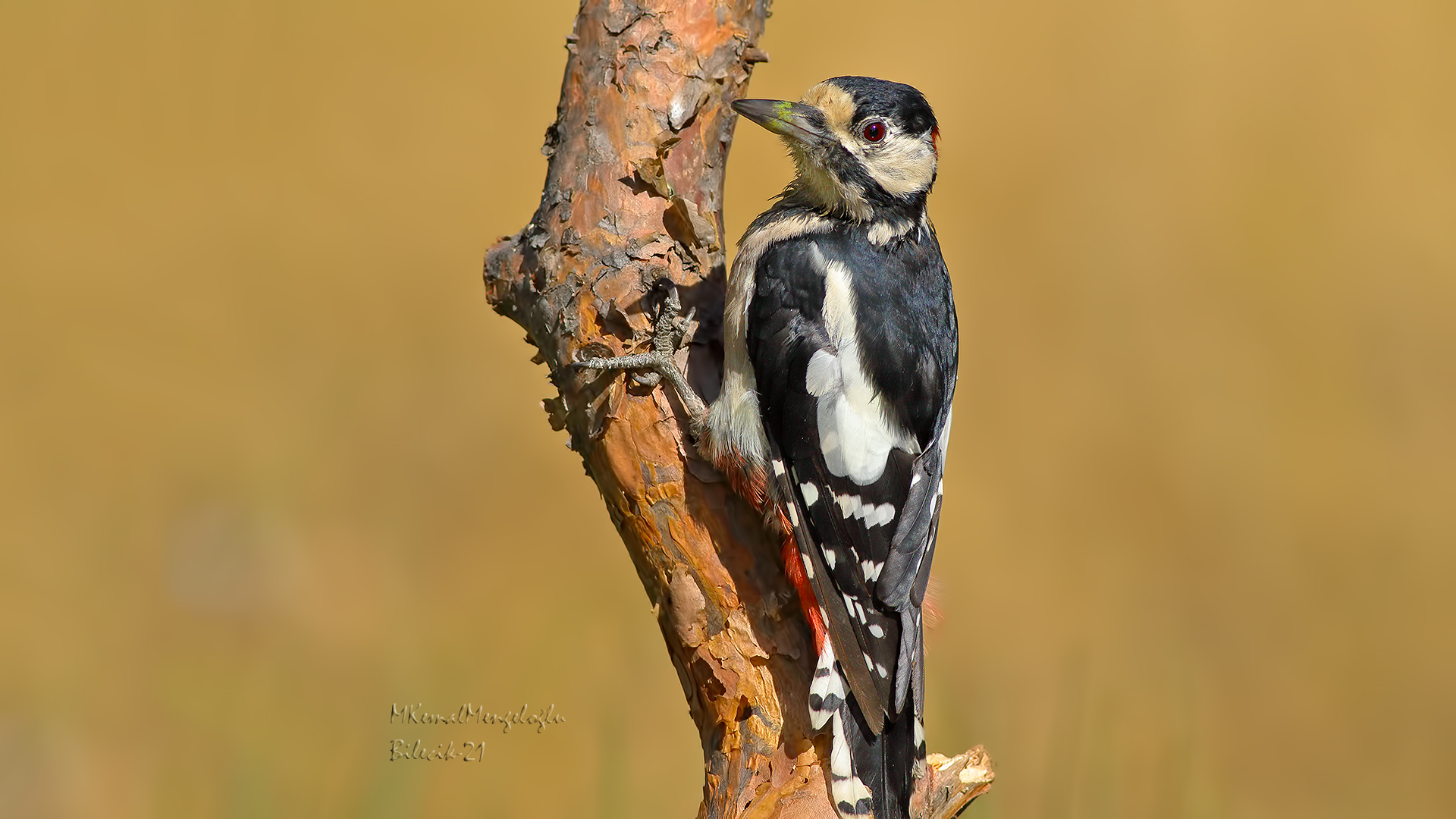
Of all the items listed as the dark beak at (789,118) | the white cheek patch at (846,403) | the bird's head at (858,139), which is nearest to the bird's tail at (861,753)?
the white cheek patch at (846,403)

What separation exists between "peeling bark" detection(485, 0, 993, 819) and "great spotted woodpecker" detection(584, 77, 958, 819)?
0.08 metres

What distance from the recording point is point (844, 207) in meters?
3.21

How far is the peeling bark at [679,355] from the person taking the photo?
2592mm

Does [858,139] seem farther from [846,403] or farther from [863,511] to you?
[863,511]

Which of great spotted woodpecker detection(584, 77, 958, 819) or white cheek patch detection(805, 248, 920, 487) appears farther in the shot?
white cheek patch detection(805, 248, 920, 487)

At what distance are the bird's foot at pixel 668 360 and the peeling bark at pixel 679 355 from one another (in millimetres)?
29

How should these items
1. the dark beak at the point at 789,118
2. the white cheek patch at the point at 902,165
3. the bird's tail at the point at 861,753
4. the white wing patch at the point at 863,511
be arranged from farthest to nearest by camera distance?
the white cheek patch at the point at 902,165, the dark beak at the point at 789,118, the white wing patch at the point at 863,511, the bird's tail at the point at 861,753

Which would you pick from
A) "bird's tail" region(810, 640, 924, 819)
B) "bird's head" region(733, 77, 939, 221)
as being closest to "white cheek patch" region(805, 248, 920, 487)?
"bird's head" region(733, 77, 939, 221)

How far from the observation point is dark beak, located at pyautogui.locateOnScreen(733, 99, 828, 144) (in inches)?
120

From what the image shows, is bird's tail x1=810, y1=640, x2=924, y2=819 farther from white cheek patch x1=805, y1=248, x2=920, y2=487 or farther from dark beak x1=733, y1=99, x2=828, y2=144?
dark beak x1=733, y1=99, x2=828, y2=144

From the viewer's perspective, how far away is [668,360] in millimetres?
2777

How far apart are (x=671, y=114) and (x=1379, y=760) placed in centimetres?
472

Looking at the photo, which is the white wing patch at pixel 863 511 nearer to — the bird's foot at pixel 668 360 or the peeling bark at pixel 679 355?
the peeling bark at pixel 679 355

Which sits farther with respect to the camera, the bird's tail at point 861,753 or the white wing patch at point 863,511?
the white wing patch at point 863,511
